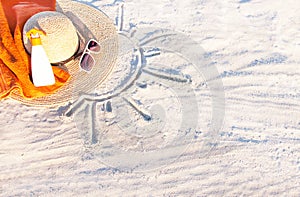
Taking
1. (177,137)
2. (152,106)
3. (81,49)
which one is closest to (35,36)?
(81,49)

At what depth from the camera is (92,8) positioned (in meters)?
1.99

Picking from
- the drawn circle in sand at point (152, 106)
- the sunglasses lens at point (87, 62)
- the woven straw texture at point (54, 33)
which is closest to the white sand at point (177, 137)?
the drawn circle in sand at point (152, 106)

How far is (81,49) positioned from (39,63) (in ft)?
0.79

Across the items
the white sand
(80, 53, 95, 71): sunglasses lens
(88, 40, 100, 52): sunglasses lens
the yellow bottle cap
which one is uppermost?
the yellow bottle cap

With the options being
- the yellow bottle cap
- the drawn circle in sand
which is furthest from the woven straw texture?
the drawn circle in sand

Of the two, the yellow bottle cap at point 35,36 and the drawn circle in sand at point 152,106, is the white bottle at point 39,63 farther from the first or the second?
the drawn circle in sand at point 152,106

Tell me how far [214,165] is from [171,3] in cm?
84

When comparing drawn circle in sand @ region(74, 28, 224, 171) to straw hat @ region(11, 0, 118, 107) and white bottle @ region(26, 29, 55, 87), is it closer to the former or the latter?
straw hat @ region(11, 0, 118, 107)

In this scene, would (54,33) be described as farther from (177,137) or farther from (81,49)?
(177,137)

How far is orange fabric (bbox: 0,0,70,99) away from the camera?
1719 mm

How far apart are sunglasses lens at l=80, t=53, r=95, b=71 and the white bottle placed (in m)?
0.16

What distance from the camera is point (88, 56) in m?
1.83

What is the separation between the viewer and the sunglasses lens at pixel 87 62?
1820 mm

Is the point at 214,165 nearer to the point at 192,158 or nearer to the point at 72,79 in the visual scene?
the point at 192,158
